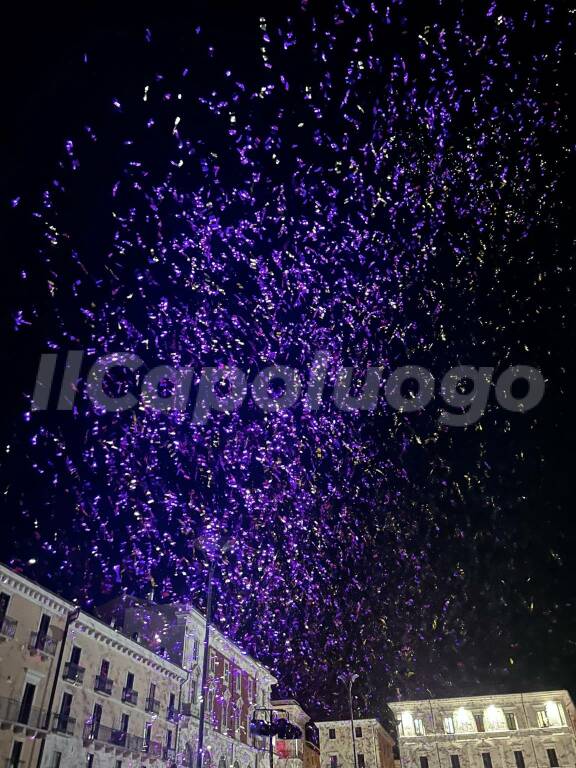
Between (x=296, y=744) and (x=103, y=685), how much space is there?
41577mm

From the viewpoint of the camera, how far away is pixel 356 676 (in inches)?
1464

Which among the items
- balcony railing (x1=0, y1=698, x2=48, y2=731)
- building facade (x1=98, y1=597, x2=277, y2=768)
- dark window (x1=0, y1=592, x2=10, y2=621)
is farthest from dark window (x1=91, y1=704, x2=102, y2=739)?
dark window (x1=0, y1=592, x2=10, y2=621)

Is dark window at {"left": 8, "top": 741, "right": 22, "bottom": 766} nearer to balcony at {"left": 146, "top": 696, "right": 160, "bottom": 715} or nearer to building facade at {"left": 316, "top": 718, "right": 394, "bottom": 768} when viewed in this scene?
balcony at {"left": 146, "top": 696, "right": 160, "bottom": 715}

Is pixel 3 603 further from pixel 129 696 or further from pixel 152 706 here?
pixel 152 706

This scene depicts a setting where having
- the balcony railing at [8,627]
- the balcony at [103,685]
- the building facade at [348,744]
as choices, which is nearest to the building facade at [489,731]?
the building facade at [348,744]

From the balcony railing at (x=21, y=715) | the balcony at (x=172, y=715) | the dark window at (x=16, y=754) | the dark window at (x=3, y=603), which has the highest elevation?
the dark window at (x=3, y=603)

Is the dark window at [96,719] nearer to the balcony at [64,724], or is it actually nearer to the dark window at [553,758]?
the balcony at [64,724]

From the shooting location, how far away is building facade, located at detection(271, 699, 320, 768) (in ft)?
188

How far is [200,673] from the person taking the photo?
38406 millimetres

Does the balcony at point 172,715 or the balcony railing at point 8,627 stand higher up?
the balcony railing at point 8,627

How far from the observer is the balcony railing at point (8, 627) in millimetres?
22161

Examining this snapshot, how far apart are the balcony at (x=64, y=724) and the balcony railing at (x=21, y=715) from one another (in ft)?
2.39

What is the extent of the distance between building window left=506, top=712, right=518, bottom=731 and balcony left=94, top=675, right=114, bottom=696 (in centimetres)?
3948

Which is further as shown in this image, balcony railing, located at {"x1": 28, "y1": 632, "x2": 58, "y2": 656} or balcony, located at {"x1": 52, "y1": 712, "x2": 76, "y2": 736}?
balcony, located at {"x1": 52, "y1": 712, "x2": 76, "y2": 736}
